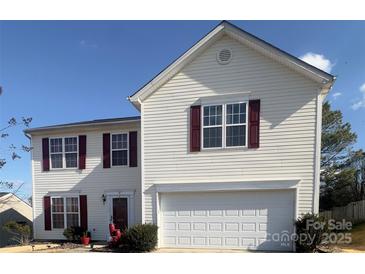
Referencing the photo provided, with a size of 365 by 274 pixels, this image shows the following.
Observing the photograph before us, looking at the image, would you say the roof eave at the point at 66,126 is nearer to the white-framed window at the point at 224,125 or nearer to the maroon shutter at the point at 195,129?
the maroon shutter at the point at 195,129

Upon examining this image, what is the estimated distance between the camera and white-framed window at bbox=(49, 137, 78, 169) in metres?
12.2

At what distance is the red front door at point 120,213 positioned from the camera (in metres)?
11.3

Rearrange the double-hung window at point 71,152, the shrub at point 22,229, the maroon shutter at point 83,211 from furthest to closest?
the double-hung window at point 71,152 → the maroon shutter at point 83,211 → the shrub at point 22,229

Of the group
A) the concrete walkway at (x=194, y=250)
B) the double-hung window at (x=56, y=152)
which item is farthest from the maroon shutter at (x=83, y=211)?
the concrete walkway at (x=194, y=250)

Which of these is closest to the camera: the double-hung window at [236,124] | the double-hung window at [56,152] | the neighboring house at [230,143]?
the neighboring house at [230,143]

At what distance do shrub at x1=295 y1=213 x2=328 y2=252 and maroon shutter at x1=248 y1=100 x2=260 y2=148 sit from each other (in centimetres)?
284

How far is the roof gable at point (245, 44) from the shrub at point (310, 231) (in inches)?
173

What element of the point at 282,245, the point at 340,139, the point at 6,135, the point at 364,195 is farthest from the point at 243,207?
the point at 364,195

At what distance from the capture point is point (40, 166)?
12.5 m

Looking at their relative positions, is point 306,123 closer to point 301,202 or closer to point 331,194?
point 301,202

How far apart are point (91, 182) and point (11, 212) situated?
8651mm

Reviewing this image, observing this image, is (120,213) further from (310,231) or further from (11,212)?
(11,212)

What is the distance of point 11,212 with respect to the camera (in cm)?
1605

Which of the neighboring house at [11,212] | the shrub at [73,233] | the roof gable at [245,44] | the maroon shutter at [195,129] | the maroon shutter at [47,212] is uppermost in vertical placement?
the roof gable at [245,44]
